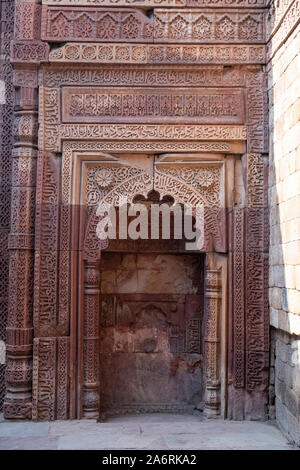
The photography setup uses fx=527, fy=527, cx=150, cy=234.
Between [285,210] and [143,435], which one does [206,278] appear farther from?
[143,435]

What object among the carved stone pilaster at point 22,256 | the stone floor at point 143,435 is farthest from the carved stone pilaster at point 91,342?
the carved stone pilaster at point 22,256

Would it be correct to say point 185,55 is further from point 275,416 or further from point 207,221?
point 275,416

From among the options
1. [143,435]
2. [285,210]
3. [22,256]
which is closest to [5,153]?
[22,256]

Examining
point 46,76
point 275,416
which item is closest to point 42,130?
point 46,76

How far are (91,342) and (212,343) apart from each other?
1227mm

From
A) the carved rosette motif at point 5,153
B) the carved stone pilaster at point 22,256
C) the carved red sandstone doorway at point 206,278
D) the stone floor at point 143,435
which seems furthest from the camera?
the carved rosette motif at point 5,153

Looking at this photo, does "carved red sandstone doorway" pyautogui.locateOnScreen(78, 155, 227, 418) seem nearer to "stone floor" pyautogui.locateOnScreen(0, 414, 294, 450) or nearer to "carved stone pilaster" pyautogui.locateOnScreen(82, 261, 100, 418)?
"carved stone pilaster" pyautogui.locateOnScreen(82, 261, 100, 418)

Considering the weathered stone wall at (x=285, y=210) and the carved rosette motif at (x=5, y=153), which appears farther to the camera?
the carved rosette motif at (x=5, y=153)

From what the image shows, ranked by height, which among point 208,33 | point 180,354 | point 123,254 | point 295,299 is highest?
point 208,33

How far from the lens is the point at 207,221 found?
542cm

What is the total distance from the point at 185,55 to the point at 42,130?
1.65 m

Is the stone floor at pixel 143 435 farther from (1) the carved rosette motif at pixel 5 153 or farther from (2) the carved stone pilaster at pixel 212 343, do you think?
(1) the carved rosette motif at pixel 5 153

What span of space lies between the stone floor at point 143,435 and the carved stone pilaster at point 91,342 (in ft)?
0.61

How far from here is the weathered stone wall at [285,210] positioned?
4527 mm
